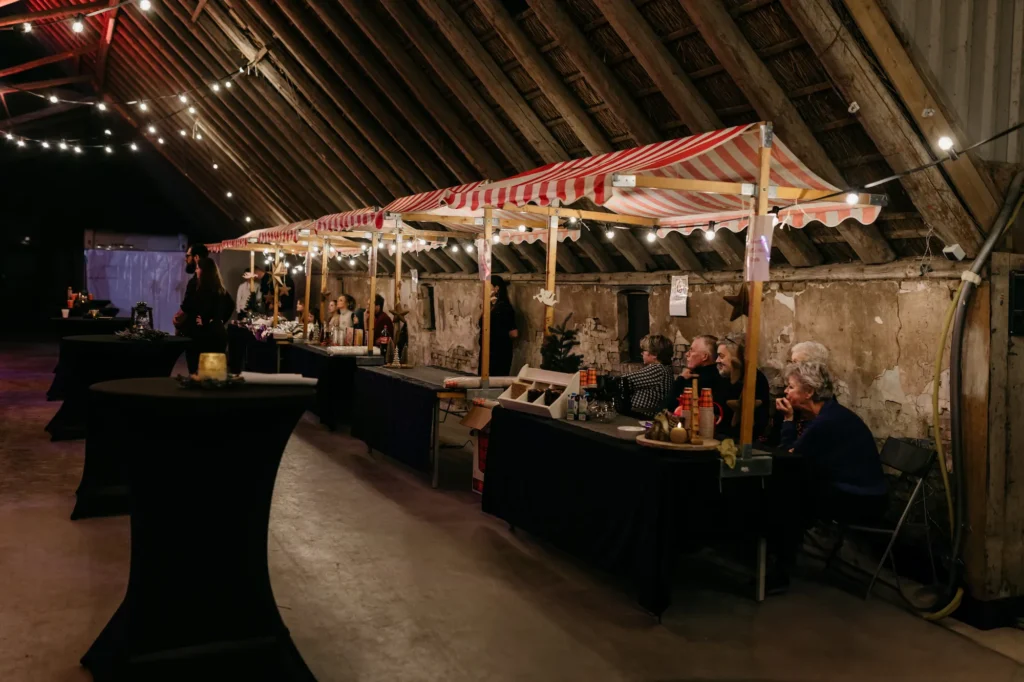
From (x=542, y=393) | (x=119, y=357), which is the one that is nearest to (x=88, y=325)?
(x=119, y=357)

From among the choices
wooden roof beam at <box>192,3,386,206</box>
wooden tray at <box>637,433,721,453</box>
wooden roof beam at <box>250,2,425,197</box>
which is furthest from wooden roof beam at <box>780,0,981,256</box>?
wooden roof beam at <box>192,3,386,206</box>

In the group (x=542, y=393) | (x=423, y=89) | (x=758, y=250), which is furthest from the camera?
(x=423, y=89)

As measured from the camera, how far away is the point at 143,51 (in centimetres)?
1274

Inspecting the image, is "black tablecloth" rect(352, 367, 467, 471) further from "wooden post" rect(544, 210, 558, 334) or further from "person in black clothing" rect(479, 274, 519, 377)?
"person in black clothing" rect(479, 274, 519, 377)

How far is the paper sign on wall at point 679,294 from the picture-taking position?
7379 millimetres

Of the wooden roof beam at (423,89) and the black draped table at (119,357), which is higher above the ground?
the wooden roof beam at (423,89)

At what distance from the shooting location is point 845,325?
5.70 meters

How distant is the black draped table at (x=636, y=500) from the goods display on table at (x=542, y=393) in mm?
103

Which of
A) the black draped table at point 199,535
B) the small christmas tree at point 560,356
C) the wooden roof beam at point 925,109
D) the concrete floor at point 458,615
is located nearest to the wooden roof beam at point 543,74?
the small christmas tree at point 560,356

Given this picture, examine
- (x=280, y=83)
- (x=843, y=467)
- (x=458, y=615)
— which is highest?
(x=280, y=83)

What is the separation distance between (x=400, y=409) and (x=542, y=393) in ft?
6.02

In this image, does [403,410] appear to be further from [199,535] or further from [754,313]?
[199,535]

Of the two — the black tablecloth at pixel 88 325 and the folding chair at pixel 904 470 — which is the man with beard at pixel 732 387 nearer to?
the folding chair at pixel 904 470

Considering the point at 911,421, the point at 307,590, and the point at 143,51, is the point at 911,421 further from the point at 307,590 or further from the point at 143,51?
the point at 143,51
